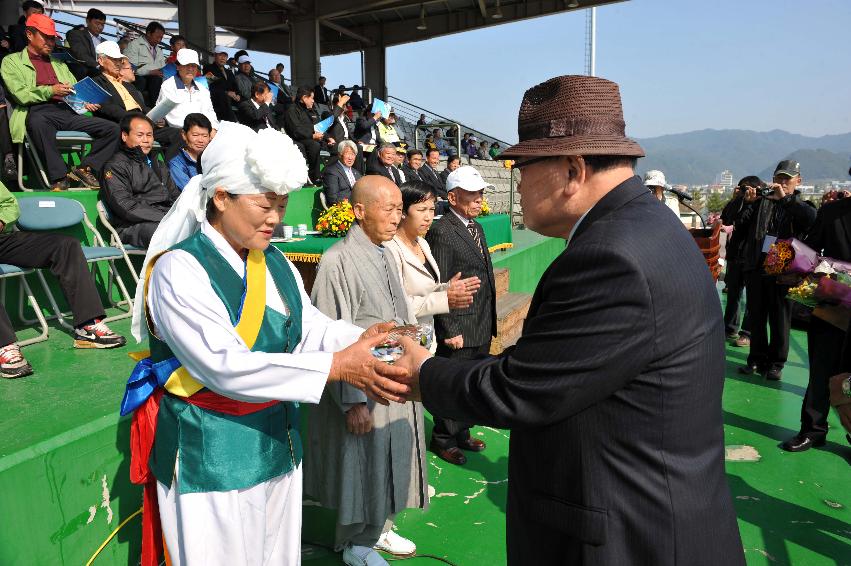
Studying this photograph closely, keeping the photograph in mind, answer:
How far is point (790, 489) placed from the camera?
13.4ft

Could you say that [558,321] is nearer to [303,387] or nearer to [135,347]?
[303,387]

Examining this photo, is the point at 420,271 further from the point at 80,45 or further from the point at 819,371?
the point at 80,45

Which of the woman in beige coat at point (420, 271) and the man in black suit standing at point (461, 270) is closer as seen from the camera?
the woman in beige coat at point (420, 271)

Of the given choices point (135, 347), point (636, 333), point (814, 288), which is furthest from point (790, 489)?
point (135, 347)

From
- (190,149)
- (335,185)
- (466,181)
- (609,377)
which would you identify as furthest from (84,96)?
(609,377)

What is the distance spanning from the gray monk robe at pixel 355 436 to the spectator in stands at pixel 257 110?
6.98 meters

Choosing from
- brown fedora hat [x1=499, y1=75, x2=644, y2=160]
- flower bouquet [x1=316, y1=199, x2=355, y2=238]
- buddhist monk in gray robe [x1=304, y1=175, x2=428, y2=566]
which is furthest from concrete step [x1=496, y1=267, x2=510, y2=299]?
brown fedora hat [x1=499, y1=75, x2=644, y2=160]

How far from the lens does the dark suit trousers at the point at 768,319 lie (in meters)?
6.22

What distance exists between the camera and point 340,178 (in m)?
7.96

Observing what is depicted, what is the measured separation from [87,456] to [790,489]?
445 centimetres

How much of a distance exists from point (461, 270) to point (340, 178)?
14.0 feet

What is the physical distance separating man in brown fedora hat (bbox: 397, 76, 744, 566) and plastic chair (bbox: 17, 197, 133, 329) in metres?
3.76

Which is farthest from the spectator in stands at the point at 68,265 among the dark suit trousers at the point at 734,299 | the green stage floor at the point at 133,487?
the dark suit trousers at the point at 734,299

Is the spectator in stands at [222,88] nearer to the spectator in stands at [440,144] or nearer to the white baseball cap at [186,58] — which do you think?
the white baseball cap at [186,58]
